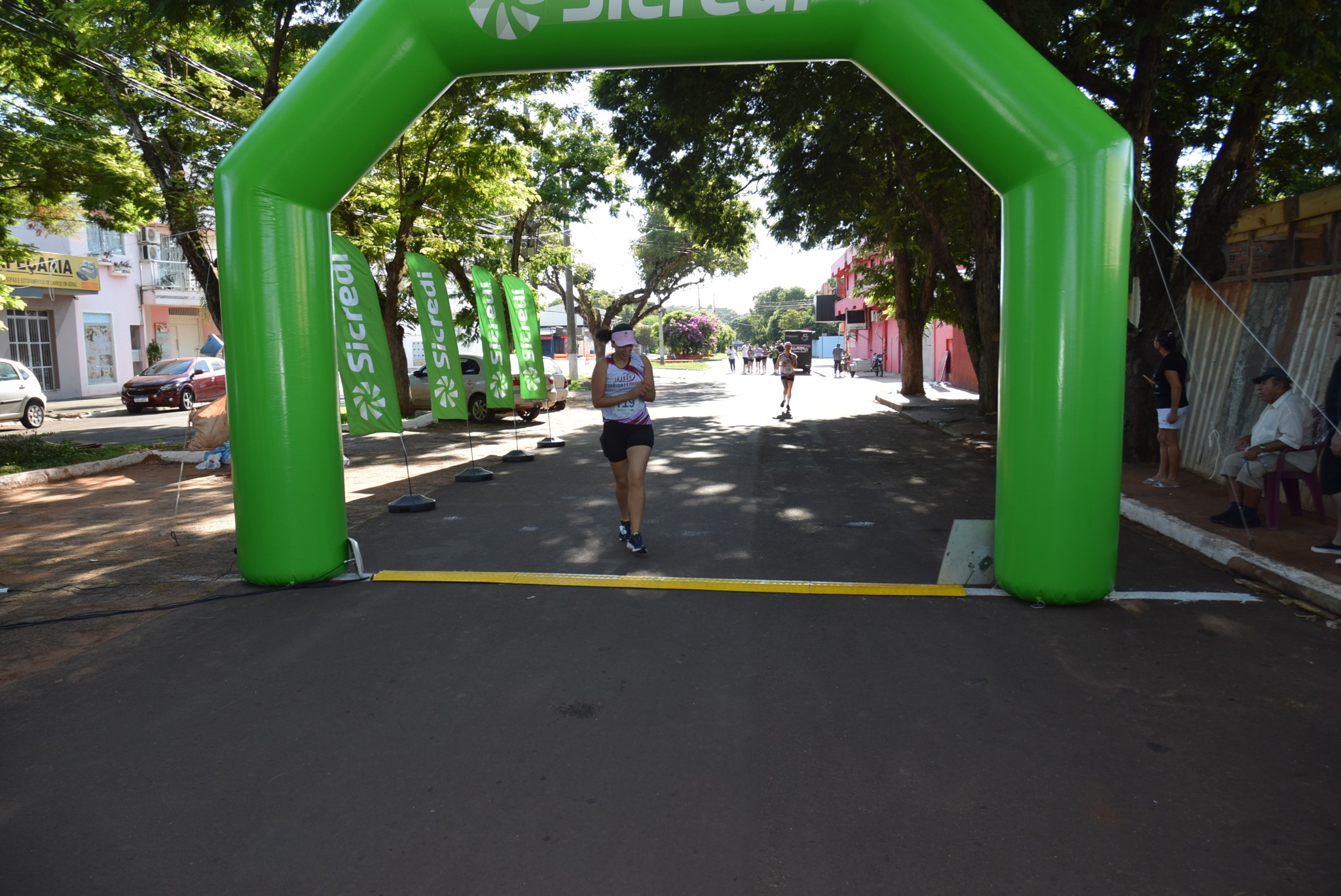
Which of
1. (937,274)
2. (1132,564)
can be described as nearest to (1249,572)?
(1132,564)

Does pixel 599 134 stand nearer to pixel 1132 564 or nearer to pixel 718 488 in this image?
pixel 718 488

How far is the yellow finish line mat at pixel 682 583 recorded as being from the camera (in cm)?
616

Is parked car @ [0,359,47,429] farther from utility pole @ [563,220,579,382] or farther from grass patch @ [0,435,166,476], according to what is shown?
utility pole @ [563,220,579,382]

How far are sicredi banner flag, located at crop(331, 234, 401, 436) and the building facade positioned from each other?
25.3 m

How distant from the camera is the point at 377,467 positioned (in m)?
13.3

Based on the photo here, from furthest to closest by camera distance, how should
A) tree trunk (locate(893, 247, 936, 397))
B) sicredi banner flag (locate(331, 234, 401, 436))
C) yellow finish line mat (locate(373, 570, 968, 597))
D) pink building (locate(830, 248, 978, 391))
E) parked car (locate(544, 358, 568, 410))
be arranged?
pink building (locate(830, 248, 978, 391)) → tree trunk (locate(893, 247, 936, 397)) → parked car (locate(544, 358, 568, 410)) → sicredi banner flag (locate(331, 234, 401, 436)) → yellow finish line mat (locate(373, 570, 968, 597))

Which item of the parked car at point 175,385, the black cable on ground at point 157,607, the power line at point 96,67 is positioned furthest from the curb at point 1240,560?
the parked car at point 175,385

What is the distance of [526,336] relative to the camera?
1466 centimetres

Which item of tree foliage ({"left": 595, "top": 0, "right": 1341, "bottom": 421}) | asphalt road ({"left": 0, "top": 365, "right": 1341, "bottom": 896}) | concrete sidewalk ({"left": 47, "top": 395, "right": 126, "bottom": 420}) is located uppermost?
tree foliage ({"left": 595, "top": 0, "right": 1341, "bottom": 421})

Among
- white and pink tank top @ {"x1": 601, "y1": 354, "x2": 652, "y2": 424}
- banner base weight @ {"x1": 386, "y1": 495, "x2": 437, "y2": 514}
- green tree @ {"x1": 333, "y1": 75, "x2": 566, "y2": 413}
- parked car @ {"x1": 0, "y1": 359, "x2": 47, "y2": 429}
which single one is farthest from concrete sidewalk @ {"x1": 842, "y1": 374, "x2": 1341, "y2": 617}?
parked car @ {"x1": 0, "y1": 359, "x2": 47, "y2": 429}

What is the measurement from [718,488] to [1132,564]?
484 cm

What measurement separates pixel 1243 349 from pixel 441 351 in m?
9.15

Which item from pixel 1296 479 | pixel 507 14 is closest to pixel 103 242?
pixel 507 14

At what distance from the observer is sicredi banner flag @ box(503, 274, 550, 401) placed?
46.5 feet
